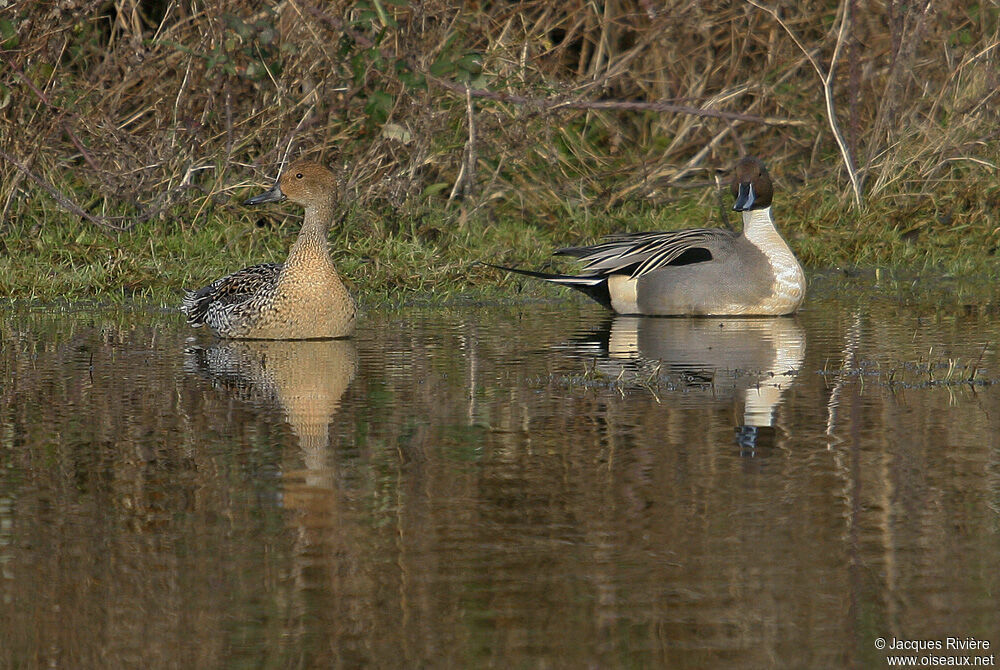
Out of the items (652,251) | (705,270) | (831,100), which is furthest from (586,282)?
(831,100)

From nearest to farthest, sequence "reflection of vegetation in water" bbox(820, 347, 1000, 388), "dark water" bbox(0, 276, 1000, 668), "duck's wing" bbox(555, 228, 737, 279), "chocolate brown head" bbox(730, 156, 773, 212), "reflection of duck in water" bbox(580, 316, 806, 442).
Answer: "dark water" bbox(0, 276, 1000, 668) → "reflection of duck in water" bbox(580, 316, 806, 442) → "reflection of vegetation in water" bbox(820, 347, 1000, 388) → "duck's wing" bbox(555, 228, 737, 279) → "chocolate brown head" bbox(730, 156, 773, 212)

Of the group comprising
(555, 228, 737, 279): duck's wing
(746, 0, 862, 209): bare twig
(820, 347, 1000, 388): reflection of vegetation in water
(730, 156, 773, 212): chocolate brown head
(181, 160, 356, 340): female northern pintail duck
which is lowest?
(820, 347, 1000, 388): reflection of vegetation in water

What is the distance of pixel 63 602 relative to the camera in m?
3.93

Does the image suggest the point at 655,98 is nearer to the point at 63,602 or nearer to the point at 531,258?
the point at 531,258

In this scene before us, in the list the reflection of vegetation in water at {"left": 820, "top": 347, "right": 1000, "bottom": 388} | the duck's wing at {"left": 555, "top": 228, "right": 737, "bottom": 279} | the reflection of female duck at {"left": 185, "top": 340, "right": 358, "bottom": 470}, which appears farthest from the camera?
the duck's wing at {"left": 555, "top": 228, "right": 737, "bottom": 279}

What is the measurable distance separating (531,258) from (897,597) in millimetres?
7531

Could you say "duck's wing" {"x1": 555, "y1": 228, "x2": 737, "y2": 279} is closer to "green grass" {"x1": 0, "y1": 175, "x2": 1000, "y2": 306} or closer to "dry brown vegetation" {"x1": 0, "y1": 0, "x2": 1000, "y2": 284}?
"green grass" {"x1": 0, "y1": 175, "x2": 1000, "y2": 306}

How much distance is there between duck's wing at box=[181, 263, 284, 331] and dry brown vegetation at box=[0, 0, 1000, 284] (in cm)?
199

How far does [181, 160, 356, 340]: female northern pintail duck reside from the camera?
28.2ft

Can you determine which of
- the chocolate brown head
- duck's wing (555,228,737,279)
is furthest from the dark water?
the chocolate brown head

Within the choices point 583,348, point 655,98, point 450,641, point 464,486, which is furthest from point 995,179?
point 450,641

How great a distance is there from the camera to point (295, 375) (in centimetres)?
746

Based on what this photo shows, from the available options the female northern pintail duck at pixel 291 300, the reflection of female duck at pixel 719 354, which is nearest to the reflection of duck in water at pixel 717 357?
the reflection of female duck at pixel 719 354

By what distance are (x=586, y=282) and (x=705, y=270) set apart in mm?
711
